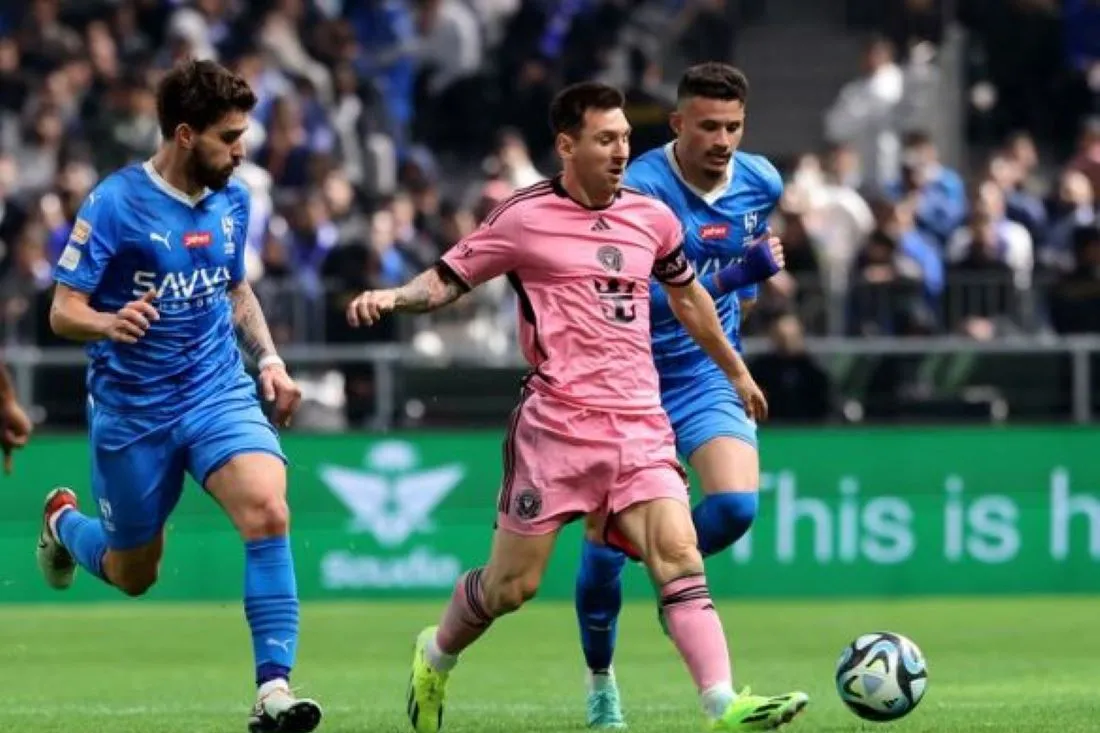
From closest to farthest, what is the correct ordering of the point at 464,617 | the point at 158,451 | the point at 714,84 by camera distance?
the point at 464,617
the point at 158,451
the point at 714,84

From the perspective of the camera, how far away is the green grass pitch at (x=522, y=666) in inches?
488

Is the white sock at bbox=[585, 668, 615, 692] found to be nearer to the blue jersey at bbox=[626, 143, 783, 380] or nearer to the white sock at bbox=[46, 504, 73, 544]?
the blue jersey at bbox=[626, 143, 783, 380]

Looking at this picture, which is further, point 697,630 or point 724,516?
point 724,516

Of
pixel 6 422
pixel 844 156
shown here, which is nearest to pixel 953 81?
pixel 844 156

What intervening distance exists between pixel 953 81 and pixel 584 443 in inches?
710

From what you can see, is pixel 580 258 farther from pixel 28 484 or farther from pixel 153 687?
pixel 28 484

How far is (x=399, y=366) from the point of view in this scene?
22.5 meters

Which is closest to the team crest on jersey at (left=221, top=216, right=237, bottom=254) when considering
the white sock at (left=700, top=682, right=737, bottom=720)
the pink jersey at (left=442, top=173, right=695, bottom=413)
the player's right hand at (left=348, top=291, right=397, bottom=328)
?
the pink jersey at (left=442, top=173, right=695, bottom=413)

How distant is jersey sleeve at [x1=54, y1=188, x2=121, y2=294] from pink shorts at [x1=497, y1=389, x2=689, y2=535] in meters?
1.87

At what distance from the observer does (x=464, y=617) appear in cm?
1152

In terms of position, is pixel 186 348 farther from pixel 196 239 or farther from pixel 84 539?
pixel 84 539

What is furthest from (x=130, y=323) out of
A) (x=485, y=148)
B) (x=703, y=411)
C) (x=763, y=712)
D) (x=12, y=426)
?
(x=485, y=148)

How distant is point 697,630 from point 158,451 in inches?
103

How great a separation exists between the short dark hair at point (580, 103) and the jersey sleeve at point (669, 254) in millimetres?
490
